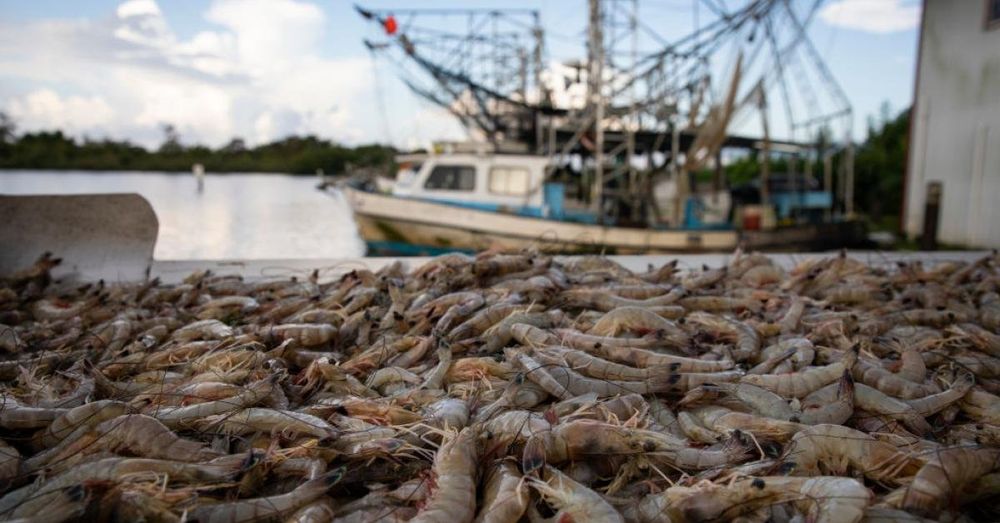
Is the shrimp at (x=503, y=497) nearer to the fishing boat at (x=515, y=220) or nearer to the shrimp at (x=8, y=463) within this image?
the shrimp at (x=8, y=463)

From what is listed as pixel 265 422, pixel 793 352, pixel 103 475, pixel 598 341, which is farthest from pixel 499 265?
pixel 103 475

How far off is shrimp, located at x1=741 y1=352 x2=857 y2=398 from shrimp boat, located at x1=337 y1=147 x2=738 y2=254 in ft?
27.1

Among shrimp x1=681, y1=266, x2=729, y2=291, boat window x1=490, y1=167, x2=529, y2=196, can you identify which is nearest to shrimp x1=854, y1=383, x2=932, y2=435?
shrimp x1=681, y1=266, x2=729, y2=291

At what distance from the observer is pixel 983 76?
37.3 ft

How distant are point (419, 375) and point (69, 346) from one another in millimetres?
2271

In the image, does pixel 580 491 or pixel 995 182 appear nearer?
pixel 580 491

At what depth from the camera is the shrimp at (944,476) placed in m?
1.74

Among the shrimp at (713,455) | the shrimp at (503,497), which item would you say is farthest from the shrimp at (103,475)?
the shrimp at (713,455)

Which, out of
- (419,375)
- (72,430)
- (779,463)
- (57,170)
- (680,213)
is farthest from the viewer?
(57,170)

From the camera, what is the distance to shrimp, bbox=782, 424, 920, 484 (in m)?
2.02

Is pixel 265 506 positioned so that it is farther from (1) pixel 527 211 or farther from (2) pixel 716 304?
(1) pixel 527 211

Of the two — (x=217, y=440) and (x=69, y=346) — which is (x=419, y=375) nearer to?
(x=217, y=440)

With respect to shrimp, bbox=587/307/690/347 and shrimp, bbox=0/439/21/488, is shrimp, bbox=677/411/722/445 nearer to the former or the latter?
shrimp, bbox=587/307/690/347

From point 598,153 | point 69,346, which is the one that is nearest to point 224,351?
point 69,346
